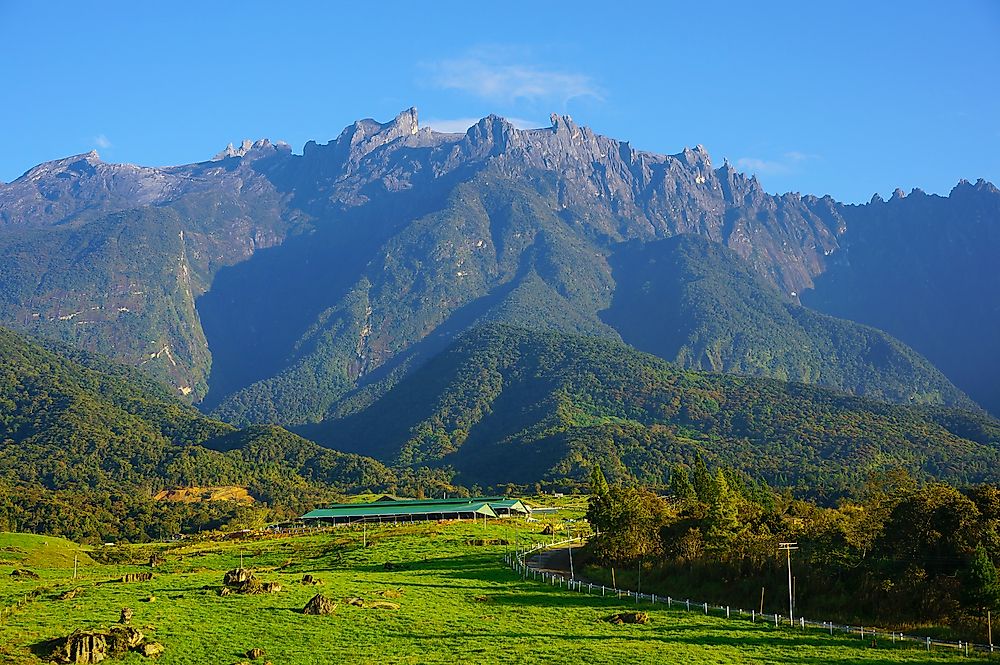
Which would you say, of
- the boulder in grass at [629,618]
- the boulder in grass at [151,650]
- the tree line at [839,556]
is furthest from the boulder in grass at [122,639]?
the tree line at [839,556]

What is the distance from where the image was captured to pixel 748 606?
56.9m

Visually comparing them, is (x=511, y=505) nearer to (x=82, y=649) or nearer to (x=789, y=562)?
(x=789, y=562)

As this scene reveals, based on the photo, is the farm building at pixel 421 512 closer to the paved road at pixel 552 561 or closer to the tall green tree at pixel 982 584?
the paved road at pixel 552 561

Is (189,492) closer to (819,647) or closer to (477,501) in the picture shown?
(477,501)

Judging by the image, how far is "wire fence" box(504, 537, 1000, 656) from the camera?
4472cm

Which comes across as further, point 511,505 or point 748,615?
point 511,505

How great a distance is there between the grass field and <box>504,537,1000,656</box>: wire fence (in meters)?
1.24

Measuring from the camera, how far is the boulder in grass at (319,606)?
2047 inches

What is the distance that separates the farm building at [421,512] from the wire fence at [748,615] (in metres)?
60.1

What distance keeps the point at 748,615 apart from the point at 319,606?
22.9 metres

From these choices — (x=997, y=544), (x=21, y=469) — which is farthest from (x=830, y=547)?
(x=21, y=469)

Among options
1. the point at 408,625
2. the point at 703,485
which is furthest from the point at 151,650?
the point at 703,485

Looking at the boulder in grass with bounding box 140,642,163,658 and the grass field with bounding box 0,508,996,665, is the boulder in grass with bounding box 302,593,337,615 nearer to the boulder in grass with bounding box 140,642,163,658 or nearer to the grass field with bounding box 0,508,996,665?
the grass field with bounding box 0,508,996,665

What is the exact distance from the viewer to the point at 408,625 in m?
49.2
